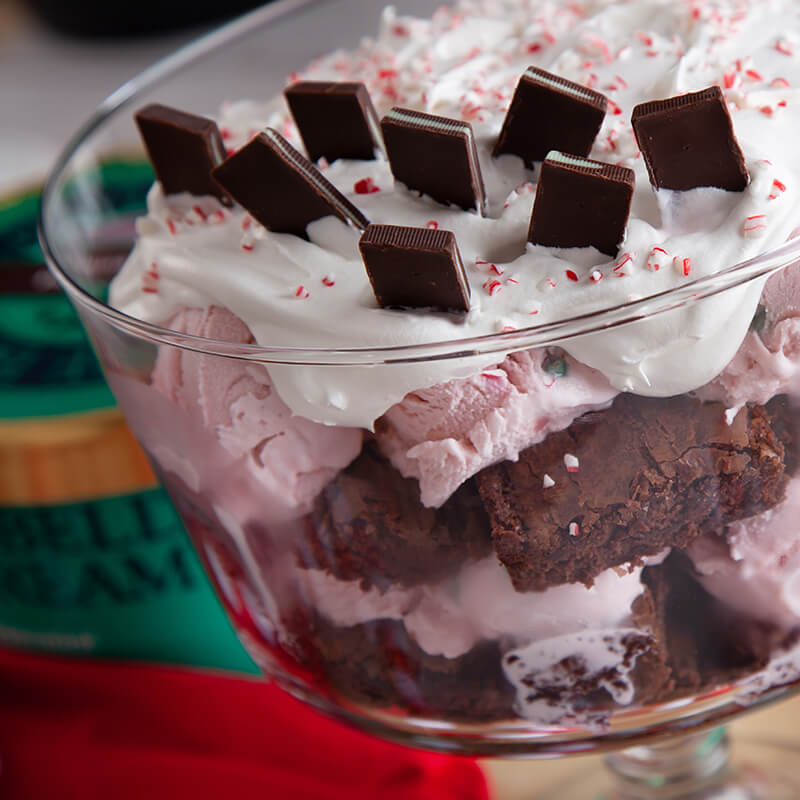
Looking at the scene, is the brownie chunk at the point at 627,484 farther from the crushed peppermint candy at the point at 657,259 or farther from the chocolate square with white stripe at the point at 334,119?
the chocolate square with white stripe at the point at 334,119

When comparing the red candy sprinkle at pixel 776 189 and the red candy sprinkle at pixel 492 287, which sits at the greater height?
the red candy sprinkle at pixel 776 189

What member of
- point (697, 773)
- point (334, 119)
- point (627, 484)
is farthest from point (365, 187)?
point (697, 773)

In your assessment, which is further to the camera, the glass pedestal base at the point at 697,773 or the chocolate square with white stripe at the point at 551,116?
the glass pedestal base at the point at 697,773

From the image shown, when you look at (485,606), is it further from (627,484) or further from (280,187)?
(280,187)

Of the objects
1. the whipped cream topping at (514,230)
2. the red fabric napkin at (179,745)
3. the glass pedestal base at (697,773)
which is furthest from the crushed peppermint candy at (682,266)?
the red fabric napkin at (179,745)

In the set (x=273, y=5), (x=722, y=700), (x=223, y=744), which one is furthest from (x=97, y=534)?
(x=722, y=700)

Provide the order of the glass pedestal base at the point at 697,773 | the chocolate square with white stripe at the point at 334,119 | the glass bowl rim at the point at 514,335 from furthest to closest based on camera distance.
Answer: the glass pedestal base at the point at 697,773
the chocolate square with white stripe at the point at 334,119
the glass bowl rim at the point at 514,335

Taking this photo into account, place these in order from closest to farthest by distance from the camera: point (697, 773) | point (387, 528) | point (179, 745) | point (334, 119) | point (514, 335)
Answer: point (514, 335)
point (387, 528)
point (334, 119)
point (697, 773)
point (179, 745)
